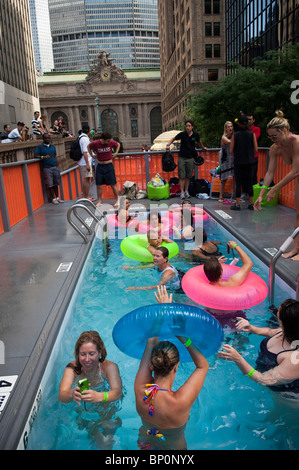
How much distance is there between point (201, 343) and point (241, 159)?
21.4ft

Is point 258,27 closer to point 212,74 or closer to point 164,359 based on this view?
point 212,74

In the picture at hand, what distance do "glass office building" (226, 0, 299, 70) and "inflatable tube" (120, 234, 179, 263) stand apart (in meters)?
22.8

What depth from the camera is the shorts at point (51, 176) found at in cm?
1084

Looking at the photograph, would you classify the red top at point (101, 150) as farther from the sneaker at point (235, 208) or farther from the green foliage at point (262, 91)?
the green foliage at point (262, 91)

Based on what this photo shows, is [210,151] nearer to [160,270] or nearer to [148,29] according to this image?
[160,270]

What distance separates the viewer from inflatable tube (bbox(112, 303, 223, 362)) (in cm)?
273

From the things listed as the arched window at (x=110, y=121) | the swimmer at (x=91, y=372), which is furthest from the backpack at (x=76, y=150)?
the arched window at (x=110, y=121)

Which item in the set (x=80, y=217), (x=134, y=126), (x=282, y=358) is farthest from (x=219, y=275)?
(x=134, y=126)

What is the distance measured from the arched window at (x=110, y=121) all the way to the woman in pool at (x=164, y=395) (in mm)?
94677

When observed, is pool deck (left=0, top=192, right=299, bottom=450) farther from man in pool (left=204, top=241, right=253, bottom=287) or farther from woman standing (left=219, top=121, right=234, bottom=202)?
woman standing (left=219, top=121, right=234, bottom=202)

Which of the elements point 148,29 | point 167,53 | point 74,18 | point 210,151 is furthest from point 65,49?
point 210,151

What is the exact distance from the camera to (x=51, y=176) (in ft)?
35.7

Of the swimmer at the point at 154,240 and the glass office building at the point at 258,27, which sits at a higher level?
the glass office building at the point at 258,27

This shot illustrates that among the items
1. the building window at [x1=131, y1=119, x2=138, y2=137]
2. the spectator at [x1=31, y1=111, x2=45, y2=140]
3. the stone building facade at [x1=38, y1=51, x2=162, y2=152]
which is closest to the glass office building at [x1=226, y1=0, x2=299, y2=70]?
the spectator at [x1=31, y1=111, x2=45, y2=140]
